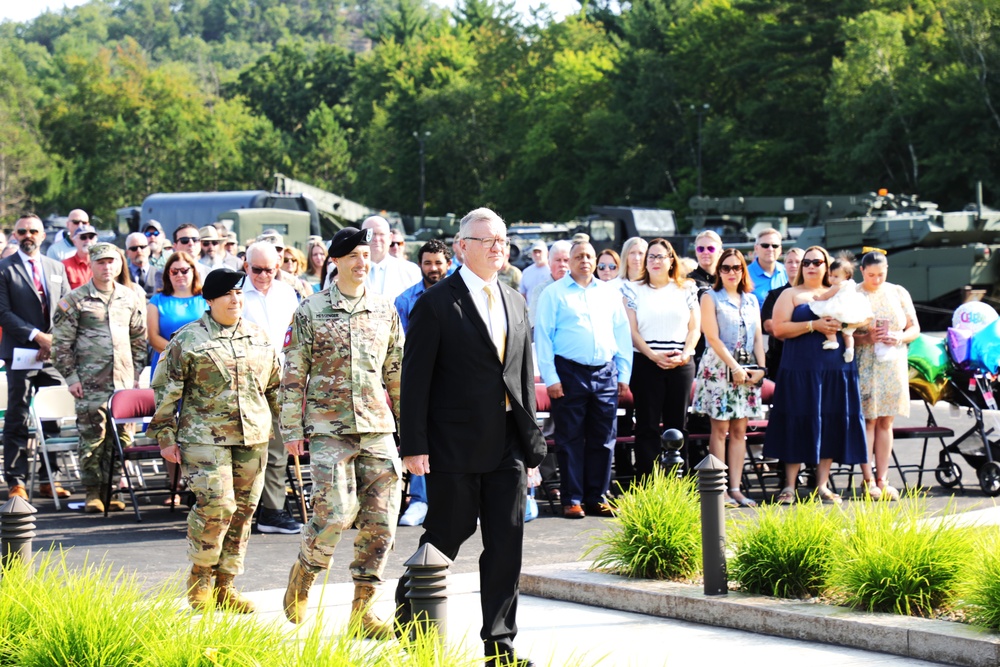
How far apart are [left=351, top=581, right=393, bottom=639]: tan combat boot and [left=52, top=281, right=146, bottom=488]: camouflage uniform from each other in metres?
4.72

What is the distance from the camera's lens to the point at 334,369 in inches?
279

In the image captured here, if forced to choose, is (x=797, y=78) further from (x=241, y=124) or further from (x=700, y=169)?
(x=241, y=124)

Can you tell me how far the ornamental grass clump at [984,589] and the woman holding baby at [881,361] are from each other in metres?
4.71

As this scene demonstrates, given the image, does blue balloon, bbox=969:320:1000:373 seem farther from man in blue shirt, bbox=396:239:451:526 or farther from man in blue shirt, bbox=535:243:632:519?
man in blue shirt, bbox=396:239:451:526

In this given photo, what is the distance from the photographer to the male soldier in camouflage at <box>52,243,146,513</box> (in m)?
11.0

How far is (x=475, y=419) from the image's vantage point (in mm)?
6172

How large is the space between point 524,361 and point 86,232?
27.7 ft

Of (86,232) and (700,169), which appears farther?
(700,169)

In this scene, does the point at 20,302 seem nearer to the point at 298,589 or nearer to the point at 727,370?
the point at 727,370

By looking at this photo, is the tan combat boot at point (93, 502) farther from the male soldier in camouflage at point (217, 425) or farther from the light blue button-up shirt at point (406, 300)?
the male soldier in camouflage at point (217, 425)

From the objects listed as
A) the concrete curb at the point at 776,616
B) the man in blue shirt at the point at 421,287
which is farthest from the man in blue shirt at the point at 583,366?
the concrete curb at the point at 776,616

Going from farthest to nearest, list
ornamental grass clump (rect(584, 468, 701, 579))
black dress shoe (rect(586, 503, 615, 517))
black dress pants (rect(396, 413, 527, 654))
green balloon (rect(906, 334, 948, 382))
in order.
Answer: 1. green balloon (rect(906, 334, 948, 382))
2. black dress shoe (rect(586, 503, 615, 517))
3. ornamental grass clump (rect(584, 468, 701, 579))
4. black dress pants (rect(396, 413, 527, 654))

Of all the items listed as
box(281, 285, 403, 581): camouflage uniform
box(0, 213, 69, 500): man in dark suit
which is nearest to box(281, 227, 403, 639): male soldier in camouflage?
box(281, 285, 403, 581): camouflage uniform

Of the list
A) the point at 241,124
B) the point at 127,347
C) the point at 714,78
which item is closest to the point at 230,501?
the point at 127,347
